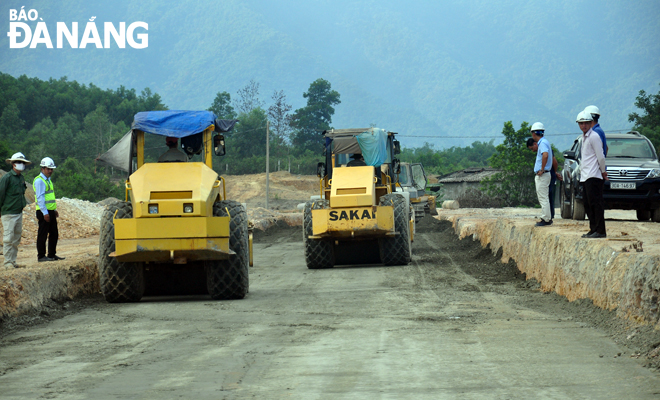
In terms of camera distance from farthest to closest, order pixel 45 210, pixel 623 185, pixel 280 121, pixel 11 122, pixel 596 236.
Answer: pixel 280 121, pixel 11 122, pixel 623 185, pixel 45 210, pixel 596 236

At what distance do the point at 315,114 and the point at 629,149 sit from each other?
92.0m

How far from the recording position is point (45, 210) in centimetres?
1414

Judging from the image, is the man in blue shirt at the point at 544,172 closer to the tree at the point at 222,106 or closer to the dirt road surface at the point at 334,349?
the dirt road surface at the point at 334,349

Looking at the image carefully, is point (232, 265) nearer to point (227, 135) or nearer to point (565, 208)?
point (565, 208)

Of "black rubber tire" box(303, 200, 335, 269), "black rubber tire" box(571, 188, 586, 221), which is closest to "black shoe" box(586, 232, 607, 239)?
"black rubber tire" box(303, 200, 335, 269)

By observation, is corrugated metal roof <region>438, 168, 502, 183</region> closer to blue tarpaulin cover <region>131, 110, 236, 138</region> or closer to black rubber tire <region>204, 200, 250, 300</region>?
blue tarpaulin cover <region>131, 110, 236, 138</region>

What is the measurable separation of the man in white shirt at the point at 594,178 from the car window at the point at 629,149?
841 cm

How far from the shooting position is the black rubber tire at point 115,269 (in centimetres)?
1100

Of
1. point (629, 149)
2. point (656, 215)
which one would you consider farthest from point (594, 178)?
point (629, 149)

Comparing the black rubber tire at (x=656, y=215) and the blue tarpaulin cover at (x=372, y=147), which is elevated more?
the blue tarpaulin cover at (x=372, y=147)

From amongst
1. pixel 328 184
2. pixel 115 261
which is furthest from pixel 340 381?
pixel 328 184

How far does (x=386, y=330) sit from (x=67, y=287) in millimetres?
5907

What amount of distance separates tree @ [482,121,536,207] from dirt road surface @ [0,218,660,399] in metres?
44.8

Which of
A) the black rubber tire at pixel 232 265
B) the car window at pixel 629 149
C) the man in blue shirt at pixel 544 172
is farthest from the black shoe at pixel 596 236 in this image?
the car window at pixel 629 149
